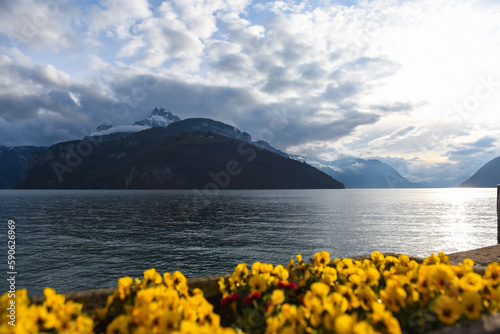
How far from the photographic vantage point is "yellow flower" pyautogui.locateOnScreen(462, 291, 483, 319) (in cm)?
361

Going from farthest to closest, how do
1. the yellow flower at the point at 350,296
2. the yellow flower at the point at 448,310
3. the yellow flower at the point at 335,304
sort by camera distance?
1. the yellow flower at the point at 350,296
2. the yellow flower at the point at 448,310
3. the yellow flower at the point at 335,304

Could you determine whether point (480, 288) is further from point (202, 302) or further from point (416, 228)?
point (416, 228)

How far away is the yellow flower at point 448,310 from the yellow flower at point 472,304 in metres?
0.10

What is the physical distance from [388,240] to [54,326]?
37307mm

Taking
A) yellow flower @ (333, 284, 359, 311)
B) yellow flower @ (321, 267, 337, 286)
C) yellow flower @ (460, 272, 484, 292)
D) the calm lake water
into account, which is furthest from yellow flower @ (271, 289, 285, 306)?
the calm lake water

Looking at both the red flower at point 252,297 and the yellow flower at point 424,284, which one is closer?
the yellow flower at point 424,284

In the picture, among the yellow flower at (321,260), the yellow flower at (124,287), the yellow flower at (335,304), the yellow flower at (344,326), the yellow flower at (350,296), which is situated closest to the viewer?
the yellow flower at (344,326)

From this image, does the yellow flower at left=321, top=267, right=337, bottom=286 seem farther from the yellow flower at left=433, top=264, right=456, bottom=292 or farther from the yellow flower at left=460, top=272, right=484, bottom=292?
the yellow flower at left=460, top=272, right=484, bottom=292

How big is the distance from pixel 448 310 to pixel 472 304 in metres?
0.30

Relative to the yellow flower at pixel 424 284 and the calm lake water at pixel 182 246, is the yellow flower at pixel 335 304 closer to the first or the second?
the yellow flower at pixel 424 284

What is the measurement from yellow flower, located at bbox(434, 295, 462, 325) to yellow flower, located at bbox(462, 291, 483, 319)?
10 centimetres

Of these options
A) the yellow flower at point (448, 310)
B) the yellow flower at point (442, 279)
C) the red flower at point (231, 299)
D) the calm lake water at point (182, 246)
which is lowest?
the calm lake water at point (182, 246)

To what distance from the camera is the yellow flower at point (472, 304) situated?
11.8 ft

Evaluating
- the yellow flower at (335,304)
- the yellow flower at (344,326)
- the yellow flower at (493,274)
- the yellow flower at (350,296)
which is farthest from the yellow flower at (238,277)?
the yellow flower at (493,274)
